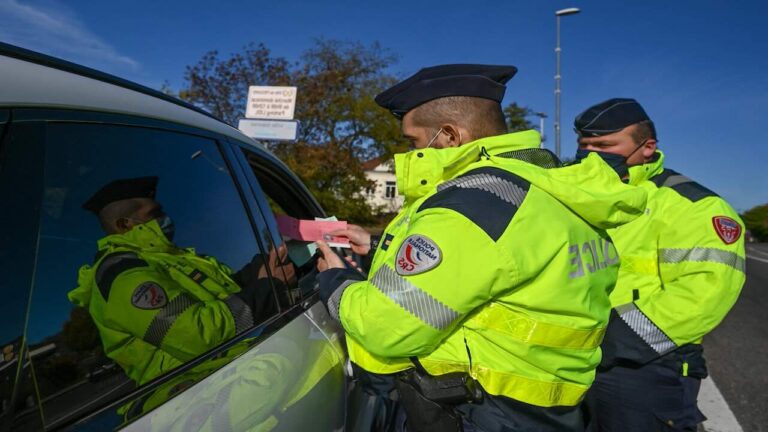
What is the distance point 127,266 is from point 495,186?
900 millimetres

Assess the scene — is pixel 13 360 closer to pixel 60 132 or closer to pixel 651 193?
pixel 60 132

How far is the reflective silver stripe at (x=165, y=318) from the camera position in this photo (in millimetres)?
1097

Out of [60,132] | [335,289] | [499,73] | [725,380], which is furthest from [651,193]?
[725,380]

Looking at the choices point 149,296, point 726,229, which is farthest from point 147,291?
point 726,229

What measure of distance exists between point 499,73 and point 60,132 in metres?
1.21

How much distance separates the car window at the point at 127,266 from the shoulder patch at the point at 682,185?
1.82 metres

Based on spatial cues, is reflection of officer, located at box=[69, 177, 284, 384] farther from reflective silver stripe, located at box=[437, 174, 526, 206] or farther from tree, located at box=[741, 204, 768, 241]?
tree, located at box=[741, 204, 768, 241]

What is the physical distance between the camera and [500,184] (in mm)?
1273

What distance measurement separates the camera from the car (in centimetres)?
80

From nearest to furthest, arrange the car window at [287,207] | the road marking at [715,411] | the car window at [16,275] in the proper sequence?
the car window at [16,275] < the car window at [287,207] < the road marking at [715,411]

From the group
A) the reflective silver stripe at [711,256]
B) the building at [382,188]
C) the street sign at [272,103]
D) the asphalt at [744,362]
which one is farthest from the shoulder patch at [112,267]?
→ the building at [382,188]

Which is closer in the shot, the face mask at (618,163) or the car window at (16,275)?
the car window at (16,275)

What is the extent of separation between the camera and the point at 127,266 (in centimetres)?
108

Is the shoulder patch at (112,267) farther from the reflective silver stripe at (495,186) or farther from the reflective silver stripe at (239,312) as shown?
Result: the reflective silver stripe at (495,186)
